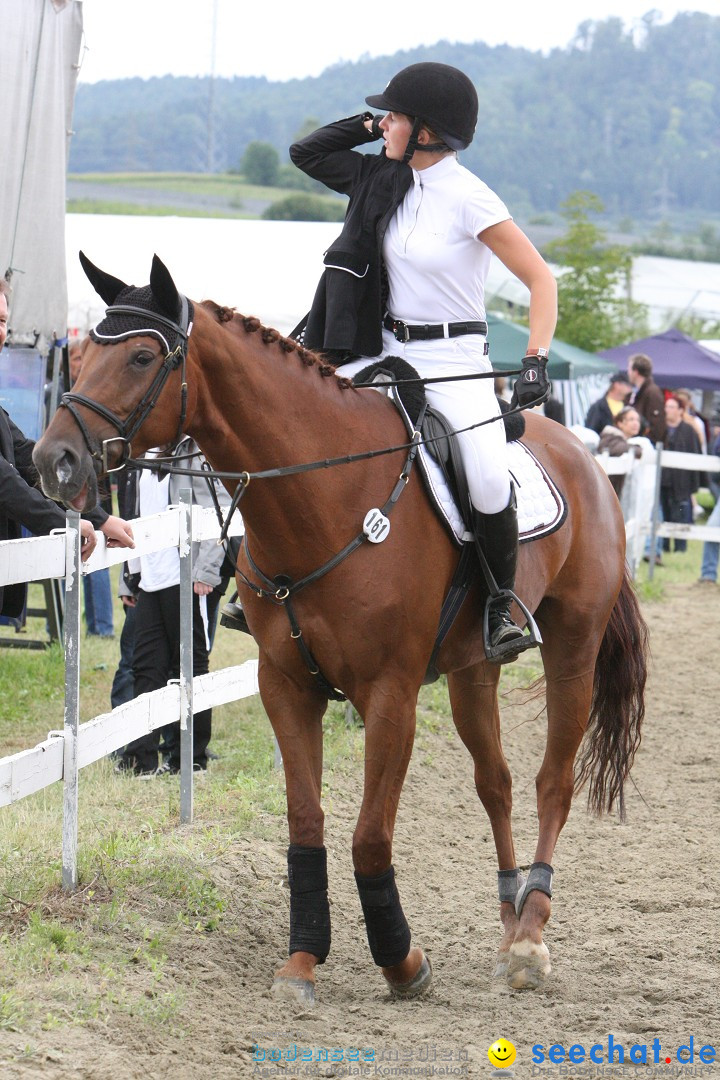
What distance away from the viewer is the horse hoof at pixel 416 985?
420 centimetres

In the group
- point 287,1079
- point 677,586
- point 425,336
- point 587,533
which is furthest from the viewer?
point 677,586

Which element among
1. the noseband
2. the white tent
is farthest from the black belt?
the white tent

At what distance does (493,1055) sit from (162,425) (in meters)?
2.08

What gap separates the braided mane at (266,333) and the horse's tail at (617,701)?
214 centimetres

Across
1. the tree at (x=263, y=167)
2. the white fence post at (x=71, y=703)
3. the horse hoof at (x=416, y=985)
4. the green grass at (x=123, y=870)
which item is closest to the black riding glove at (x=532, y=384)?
the white fence post at (x=71, y=703)

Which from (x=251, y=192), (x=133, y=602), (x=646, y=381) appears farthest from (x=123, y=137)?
(x=133, y=602)

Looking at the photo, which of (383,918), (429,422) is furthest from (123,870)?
(429,422)

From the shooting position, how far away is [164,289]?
11.4 ft

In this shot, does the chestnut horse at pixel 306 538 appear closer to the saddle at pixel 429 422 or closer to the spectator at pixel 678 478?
the saddle at pixel 429 422

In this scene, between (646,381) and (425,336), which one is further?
(646,381)

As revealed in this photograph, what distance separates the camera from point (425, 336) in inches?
173

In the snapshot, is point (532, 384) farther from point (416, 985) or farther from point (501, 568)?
point (416, 985)

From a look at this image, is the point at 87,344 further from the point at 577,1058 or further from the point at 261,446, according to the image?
the point at 577,1058

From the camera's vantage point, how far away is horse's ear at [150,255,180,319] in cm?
343
